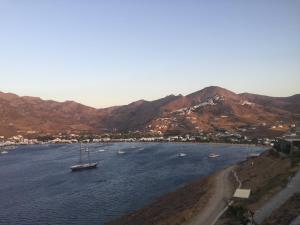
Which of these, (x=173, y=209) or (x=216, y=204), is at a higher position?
(x=216, y=204)

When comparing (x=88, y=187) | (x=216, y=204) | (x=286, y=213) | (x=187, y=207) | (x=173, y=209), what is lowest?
(x=88, y=187)

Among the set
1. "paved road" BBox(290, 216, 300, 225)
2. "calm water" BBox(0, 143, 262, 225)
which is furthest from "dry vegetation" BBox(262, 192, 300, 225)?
"calm water" BBox(0, 143, 262, 225)

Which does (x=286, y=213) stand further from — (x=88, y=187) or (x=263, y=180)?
(x=88, y=187)

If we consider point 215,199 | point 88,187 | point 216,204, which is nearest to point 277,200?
point 216,204

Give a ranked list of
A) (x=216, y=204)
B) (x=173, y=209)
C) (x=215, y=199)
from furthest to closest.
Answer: (x=173, y=209) < (x=215, y=199) < (x=216, y=204)

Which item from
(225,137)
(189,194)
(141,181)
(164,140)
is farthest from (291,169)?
(164,140)

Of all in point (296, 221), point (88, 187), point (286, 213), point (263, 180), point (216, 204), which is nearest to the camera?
point (296, 221)

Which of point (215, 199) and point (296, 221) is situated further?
point (215, 199)

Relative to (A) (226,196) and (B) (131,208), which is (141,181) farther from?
(A) (226,196)
